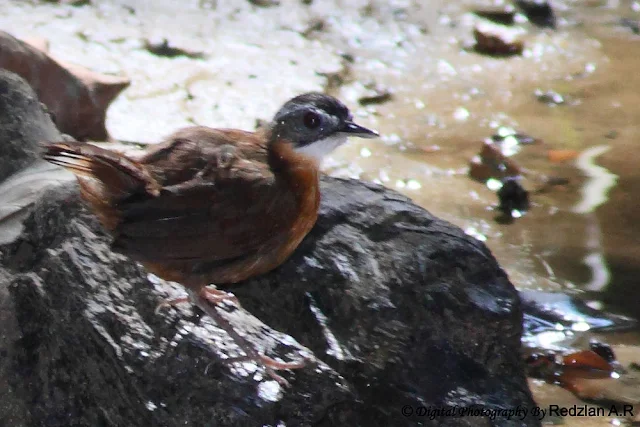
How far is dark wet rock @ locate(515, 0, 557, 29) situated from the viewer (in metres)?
9.00

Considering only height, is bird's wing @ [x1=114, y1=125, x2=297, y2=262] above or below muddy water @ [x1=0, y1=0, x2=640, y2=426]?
above

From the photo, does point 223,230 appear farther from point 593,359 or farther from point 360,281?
point 593,359

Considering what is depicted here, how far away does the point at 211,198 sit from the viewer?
128 inches

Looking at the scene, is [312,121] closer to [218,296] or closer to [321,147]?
[321,147]

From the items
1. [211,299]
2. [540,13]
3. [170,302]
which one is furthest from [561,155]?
[170,302]

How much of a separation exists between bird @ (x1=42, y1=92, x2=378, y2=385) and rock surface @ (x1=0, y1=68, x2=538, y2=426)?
0.15 metres

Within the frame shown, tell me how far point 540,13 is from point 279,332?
6.42 meters

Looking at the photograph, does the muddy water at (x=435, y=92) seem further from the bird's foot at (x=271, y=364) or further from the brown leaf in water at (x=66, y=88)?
the bird's foot at (x=271, y=364)

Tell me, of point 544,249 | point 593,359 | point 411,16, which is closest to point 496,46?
point 411,16

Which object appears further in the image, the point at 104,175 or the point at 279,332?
the point at 279,332

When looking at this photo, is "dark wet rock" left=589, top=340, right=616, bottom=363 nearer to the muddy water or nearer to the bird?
the muddy water

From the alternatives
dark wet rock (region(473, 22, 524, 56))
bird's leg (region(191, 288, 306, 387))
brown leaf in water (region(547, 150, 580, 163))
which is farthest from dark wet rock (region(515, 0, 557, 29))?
bird's leg (region(191, 288, 306, 387))

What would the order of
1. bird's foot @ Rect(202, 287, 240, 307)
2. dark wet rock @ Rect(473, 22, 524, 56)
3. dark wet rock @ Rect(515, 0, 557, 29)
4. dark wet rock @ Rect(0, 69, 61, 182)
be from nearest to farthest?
bird's foot @ Rect(202, 287, 240, 307) < dark wet rock @ Rect(0, 69, 61, 182) < dark wet rock @ Rect(473, 22, 524, 56) < dark wet rock @ Rect(515, 0, 557, 29)

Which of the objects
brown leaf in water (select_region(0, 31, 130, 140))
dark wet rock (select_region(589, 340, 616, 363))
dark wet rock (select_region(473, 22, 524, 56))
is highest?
brown leaf in water (select_region(0, 31, 130, 140))
